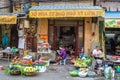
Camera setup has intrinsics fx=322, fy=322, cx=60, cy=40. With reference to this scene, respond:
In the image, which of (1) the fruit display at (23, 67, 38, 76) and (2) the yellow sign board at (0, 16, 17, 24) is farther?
(2) the yellow sign board at (0, 16, 17, 24)

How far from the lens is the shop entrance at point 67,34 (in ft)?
70.7

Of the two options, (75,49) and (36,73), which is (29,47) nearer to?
(75,49)

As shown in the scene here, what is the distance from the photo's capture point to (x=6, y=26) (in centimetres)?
2398

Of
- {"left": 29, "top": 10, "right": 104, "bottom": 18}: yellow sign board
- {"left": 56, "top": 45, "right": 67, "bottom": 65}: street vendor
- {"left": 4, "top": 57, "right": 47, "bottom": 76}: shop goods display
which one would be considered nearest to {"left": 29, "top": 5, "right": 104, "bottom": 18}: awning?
{"left": 29, "top": 10, "right": 104, "bottom": 18}: yellow sign board

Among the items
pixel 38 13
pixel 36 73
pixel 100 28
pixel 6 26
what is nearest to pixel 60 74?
pixel 36 73

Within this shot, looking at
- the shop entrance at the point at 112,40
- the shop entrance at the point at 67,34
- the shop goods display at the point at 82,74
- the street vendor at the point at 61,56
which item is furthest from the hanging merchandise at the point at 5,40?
the shop goods display at the point at 82,74

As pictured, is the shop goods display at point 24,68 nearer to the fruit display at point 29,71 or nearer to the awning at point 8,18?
the fruit display at point 29,71

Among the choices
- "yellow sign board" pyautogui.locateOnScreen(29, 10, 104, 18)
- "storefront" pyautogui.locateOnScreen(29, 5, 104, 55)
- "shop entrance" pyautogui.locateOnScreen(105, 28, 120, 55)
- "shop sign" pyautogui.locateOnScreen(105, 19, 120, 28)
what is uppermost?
"yellow sign board" pyautogui.locateOnScreen(29, 10, 104, 18)

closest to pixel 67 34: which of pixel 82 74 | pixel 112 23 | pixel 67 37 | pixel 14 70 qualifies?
pixel 67 37

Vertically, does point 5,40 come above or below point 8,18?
below

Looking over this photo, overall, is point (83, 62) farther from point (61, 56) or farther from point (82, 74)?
point (82, 74)

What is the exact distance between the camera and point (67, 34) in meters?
22.0

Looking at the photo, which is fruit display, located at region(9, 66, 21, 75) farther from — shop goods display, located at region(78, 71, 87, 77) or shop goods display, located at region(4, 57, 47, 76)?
shop goods display, located at region(78, 71, 87, 77)

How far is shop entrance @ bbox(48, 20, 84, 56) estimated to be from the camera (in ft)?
70.7
